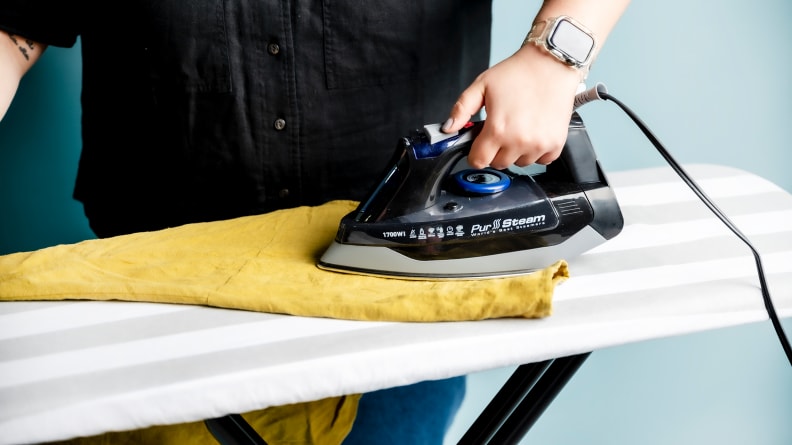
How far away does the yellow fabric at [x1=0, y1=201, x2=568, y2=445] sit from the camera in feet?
3.06

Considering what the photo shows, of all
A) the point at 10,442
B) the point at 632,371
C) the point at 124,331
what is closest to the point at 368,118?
the point at 124,331

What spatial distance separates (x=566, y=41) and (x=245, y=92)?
1.69ft

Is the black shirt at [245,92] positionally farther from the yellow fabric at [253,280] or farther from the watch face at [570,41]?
the watch face at [570,41]

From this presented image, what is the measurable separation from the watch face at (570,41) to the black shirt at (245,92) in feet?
1.11

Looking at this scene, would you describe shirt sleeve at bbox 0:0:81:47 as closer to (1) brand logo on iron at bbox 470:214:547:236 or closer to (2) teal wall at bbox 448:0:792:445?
(1) brand logo on iron at bbox 470:214:547:236

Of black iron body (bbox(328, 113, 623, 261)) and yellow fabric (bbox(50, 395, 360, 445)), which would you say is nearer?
black iron body (bbox(328, 113, 623, 261))

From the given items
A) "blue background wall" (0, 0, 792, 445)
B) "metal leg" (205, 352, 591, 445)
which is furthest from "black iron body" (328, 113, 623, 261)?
"blue background wall" (0, 0, 792, 445)

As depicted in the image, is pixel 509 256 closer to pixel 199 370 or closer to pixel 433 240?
pixel 433 240

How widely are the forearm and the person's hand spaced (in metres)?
0.61

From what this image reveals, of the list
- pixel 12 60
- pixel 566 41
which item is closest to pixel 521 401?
pixel 566 41

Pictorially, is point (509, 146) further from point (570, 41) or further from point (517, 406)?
point (517, 406)

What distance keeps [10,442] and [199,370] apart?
19 cm

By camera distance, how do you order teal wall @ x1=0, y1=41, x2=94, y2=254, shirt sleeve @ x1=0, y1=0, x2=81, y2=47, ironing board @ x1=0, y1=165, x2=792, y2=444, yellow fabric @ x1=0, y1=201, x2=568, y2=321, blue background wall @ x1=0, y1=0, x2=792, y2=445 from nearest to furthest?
ironing board @ x1=0, y1=165, x2=792, y2=444
yellow fabric @ x1=0, y1=201, x2=568, y2=321
shirt sleeve @ x1=0, y1=0, x2=81, y2=47
teal wall @ x1=0, y1=41, x2=94, y2=254
blue background wall @ x1=0, y1=0, x2=792, y2=445

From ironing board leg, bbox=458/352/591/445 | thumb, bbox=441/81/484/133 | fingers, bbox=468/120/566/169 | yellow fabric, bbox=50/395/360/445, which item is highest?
thumb, bbox=441/81/484/133
